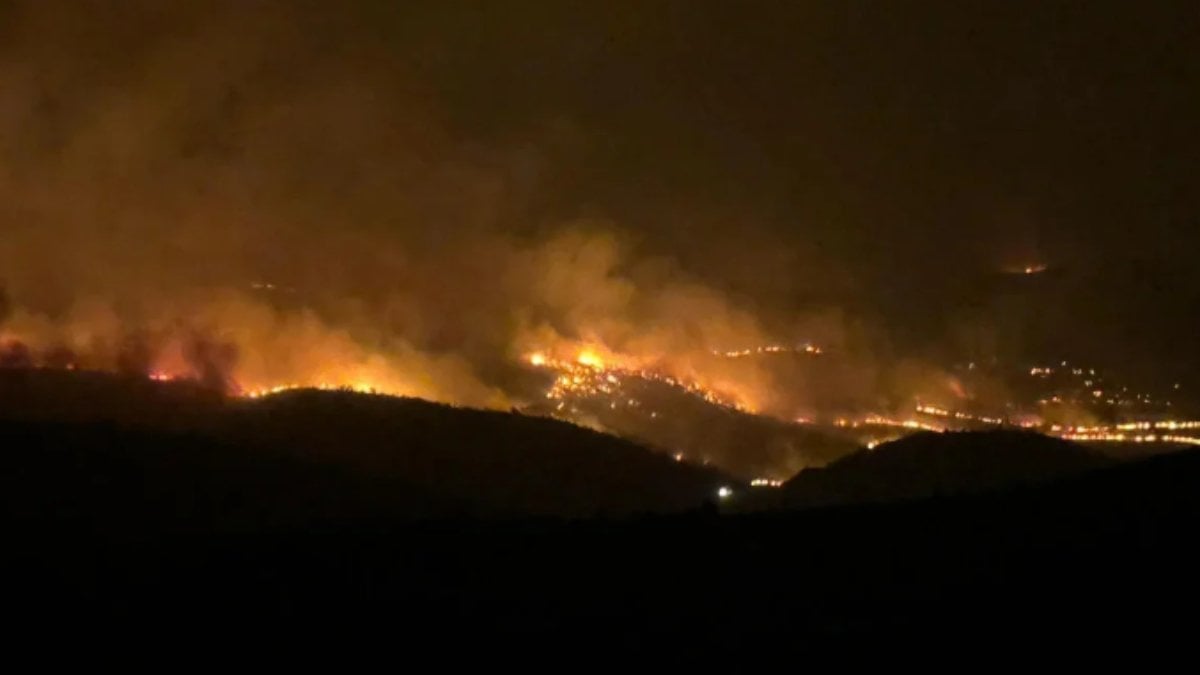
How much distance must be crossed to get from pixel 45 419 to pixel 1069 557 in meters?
8.86

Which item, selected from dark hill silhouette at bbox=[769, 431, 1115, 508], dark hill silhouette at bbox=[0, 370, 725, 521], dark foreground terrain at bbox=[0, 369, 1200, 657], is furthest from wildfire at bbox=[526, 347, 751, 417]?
dark foreground terrain at bbox=[0, 369, 1200, 657]

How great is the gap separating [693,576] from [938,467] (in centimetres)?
545

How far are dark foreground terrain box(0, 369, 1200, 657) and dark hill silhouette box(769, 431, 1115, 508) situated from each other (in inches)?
119

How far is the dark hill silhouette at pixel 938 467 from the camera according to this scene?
11.0m

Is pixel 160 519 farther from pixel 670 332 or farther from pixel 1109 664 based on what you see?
pixel 670 332

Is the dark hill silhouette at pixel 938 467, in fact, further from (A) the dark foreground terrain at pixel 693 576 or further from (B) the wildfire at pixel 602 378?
(B) the wildfire at pixel 602 378

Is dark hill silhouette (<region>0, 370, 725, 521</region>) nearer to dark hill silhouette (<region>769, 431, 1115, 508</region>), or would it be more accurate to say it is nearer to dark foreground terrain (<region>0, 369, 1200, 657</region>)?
dark foreground terrain (<region>0, 369, 1200, 657</region>)

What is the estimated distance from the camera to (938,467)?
11461 millimetres

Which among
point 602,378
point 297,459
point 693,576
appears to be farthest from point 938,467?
point 602,378

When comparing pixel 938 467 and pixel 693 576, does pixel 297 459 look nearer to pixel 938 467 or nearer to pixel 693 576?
pixel 693 576

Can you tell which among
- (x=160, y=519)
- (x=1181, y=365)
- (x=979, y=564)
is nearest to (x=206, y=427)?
(x=160, y=519)

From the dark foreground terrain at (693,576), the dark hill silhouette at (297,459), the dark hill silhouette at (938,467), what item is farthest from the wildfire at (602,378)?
the dark foreground terrain at (693,576)

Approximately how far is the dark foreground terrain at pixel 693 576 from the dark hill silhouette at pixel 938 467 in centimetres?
303

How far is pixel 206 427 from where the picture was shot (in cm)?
1170
